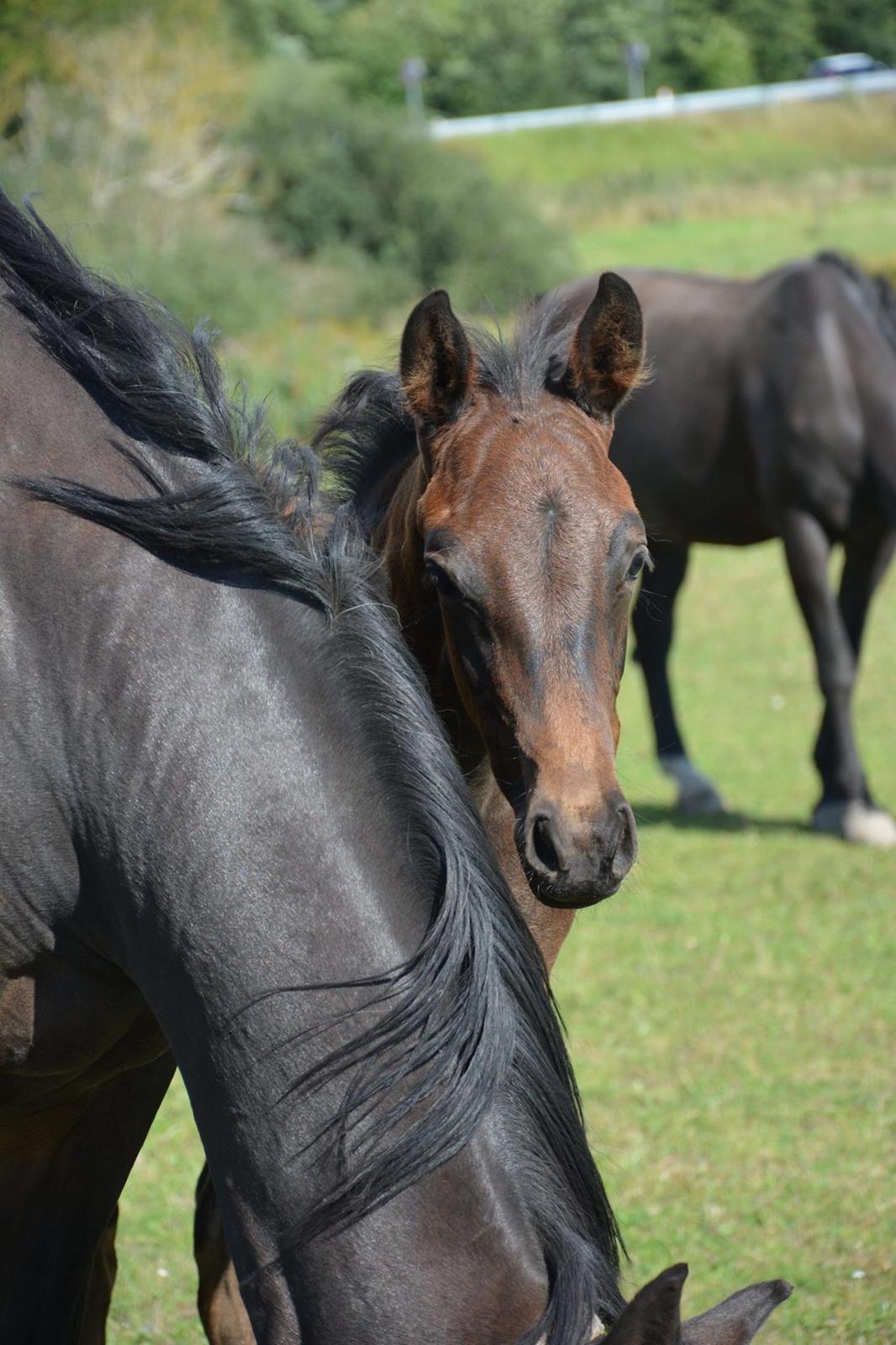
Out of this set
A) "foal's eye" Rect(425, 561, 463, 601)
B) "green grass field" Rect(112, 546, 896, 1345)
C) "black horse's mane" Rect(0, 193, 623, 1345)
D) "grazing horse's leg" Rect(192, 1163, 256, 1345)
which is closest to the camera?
"black horse's mane" Rect(0, 193, 623, 1345)

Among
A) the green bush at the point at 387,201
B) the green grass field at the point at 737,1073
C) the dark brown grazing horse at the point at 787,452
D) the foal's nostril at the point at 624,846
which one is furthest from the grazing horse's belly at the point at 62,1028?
the green bush at the point at 387,201

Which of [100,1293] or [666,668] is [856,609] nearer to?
[666,668]

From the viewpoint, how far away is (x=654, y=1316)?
158cm

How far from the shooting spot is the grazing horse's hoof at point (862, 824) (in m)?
7.22

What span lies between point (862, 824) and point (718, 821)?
748mm

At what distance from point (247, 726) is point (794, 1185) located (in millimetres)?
2823

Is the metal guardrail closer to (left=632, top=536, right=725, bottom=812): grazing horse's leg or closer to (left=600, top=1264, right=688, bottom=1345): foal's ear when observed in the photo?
(left=632, top=536, right=725, bottom=812): grazing horse's leg

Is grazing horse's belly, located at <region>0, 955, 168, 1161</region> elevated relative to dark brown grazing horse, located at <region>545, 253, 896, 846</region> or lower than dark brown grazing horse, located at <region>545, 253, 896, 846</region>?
elevated

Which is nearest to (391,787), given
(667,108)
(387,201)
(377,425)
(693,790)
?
(377,425)

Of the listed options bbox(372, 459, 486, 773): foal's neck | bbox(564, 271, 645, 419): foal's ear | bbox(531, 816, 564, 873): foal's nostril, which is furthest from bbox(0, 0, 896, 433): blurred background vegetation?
bbox(531, 816, 564, 873): foal's nostril

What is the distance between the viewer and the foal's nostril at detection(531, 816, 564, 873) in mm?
2320

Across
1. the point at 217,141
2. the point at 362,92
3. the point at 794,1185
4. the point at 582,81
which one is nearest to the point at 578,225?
the point at 217,141

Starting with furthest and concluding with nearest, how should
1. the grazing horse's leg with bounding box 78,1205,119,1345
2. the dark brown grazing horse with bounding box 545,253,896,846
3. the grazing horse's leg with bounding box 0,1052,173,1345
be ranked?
1. the dark brown grazing horse with bounding box 545,253,896,846
2. the grazing horse's leg with bounding box 78,1205,119,1345
3. the grazing horse's leg with bounding box 0,1052,173,1345

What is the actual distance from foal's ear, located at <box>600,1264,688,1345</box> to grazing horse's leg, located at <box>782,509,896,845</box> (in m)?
5.88
